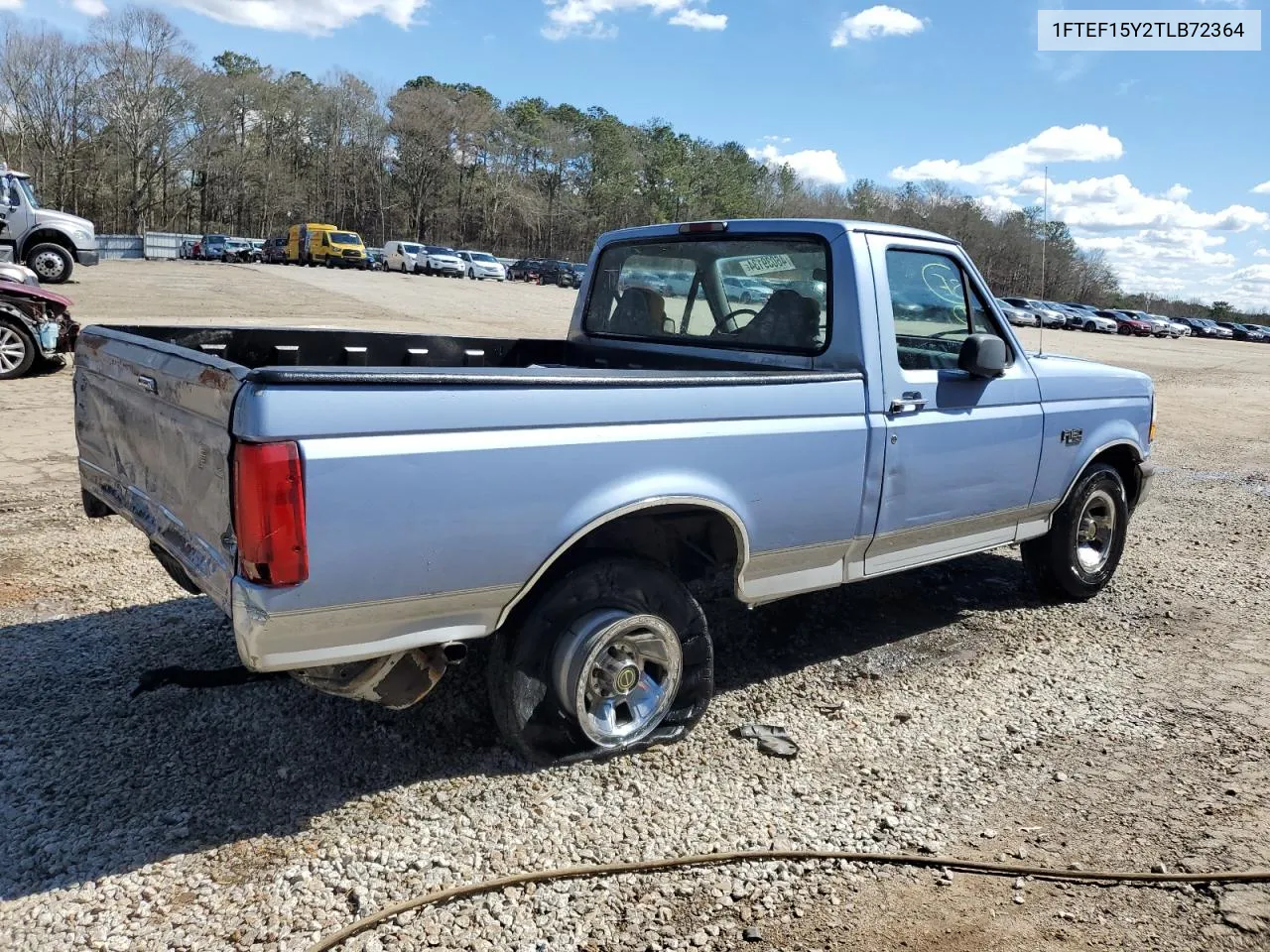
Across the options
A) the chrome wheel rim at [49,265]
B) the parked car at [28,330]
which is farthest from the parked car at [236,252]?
the parked car at [28,330]

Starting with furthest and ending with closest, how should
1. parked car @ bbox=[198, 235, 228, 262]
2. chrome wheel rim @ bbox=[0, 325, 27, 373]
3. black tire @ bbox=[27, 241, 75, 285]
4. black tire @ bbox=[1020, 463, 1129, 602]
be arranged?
parked car @ bbox=[198, 235, 228, 262], black tire @ bbox=[27, 241, 75, 285], chrome wheel rim @ bbox=[0, 325, 27, 373], black tire @ bbox=[1020, 463, 1129, 602]

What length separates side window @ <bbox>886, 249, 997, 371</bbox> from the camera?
4367mm

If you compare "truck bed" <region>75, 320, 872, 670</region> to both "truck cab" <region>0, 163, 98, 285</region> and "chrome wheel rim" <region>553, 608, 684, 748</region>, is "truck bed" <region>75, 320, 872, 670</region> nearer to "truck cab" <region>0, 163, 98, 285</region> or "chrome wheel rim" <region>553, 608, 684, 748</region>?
"chrome wheel rim" <region>553, 608, 684, 748</region>

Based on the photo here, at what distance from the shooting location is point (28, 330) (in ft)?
37.1

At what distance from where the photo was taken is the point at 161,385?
3.15 m

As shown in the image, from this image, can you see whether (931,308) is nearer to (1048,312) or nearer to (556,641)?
(556,641)

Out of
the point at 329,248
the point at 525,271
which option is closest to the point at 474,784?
the point at 329,248

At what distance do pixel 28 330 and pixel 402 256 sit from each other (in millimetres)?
45599

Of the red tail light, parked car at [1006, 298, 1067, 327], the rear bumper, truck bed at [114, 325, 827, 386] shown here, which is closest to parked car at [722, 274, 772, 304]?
truck bed at [114, 325, 827, 386]

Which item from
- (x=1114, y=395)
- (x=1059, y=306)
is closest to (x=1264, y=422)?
(x=1114, y=395)

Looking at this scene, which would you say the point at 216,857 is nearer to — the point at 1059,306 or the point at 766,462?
the point at 766,462

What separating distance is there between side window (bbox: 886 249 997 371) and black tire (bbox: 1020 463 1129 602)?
3.91 feet

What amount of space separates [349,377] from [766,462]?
160 centimetres

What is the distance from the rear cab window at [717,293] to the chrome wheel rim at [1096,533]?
95.3 inches
